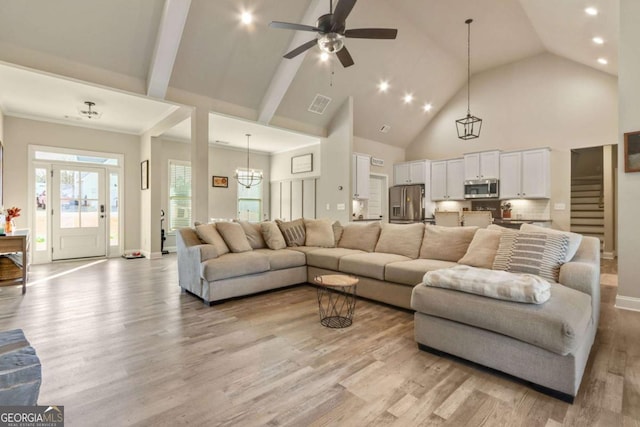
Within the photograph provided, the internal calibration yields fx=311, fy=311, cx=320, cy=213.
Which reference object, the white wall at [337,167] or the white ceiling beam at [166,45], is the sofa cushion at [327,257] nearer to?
the white wall at [337,167]

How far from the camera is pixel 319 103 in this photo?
6.43 m

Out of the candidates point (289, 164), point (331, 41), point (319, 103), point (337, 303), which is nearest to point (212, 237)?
point (337, 303)

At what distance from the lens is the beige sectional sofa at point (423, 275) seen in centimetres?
184

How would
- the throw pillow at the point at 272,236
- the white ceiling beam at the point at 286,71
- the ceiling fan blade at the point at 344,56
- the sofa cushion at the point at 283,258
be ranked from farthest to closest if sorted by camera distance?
the white ceiling beam at the point at 286,71, the throw pillow at the point at 272,236, the sofa cushion at the point at 283,258, the ceiling fan blade at the point at 344,56

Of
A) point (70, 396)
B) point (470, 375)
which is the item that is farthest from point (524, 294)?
point (70, 396)

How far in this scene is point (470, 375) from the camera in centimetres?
206

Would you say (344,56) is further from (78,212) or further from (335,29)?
(78,212)

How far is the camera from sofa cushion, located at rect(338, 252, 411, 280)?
3527mm

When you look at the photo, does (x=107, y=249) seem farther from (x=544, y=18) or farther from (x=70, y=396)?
(x=544, y=18)

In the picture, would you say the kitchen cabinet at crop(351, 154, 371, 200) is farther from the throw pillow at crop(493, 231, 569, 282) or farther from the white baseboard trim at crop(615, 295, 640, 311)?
the white baseboard trim at crop(615, 295, 640, 311)

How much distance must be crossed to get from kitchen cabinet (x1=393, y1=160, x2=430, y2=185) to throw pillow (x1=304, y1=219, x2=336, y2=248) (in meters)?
4.27

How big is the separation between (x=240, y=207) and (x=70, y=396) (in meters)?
7.24

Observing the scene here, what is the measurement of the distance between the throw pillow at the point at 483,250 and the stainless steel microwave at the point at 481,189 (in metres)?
4.38

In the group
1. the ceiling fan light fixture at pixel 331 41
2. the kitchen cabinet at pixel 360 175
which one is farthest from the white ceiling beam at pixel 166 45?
the kitchen cabinet at pixel 360 175
